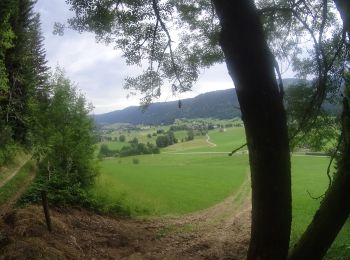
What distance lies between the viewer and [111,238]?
634 inches

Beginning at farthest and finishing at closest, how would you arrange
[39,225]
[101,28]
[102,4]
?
[39,225] < [101,28] < [102,4]

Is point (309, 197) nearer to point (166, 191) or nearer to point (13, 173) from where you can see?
point (166, 191)

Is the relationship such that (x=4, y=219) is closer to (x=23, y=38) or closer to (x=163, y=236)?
(x=163, y=236)

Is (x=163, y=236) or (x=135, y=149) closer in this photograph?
(x=163, y=236)

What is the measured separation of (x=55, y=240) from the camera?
13.6m

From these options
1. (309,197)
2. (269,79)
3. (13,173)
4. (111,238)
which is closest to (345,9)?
(269,79)

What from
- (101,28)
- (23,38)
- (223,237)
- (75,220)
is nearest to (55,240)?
(75,220)

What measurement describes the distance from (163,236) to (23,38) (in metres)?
20.9

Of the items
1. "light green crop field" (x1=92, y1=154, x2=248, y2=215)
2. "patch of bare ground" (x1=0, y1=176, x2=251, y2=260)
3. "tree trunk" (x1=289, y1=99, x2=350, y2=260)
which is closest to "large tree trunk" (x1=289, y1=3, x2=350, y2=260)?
"tree trunk" (x1=289, y1=99, x2=350, y2=260)

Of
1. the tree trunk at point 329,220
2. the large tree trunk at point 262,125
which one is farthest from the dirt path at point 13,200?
the tree trunk at point 329,220

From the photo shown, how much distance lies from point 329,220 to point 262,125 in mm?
677

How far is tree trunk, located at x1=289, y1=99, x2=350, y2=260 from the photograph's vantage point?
2213 mm

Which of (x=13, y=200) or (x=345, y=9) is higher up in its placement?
(x=345, y=9)

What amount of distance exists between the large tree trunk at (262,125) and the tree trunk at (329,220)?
15 centimetres
